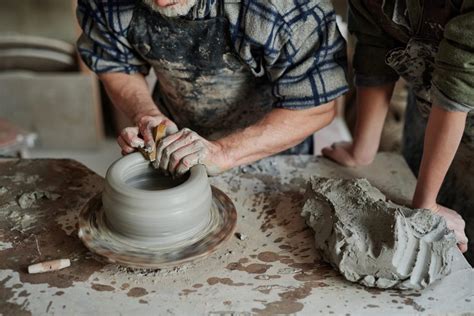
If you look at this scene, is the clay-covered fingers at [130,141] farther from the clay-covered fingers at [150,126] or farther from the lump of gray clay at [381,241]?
the lump of gray clay at [381,241]

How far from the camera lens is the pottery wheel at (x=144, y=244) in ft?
4.55

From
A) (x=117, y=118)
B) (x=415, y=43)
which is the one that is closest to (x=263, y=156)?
(x=415, y=43)

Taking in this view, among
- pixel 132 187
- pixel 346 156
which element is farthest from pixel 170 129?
pixel 346 156

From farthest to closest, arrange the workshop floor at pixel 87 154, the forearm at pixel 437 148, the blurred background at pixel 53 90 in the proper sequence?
the workshop floor at pixel 87 154 → the blurred background at pixel 53 90 → the forearm at pixel 437 148

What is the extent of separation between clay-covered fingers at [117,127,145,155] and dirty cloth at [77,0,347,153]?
284 mm

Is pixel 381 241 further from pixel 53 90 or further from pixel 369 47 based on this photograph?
pixel 53 90

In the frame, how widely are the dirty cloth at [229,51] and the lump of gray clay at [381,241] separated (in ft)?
1.19

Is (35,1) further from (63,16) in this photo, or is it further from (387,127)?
(387,127)

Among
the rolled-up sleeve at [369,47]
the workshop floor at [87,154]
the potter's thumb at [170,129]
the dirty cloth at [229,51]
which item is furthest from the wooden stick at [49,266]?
the workshop floor at [87,154]

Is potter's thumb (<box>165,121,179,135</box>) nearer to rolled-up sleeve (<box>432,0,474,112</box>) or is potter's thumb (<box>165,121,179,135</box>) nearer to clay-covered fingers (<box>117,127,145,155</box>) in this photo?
clay-covered fingers (<box>117,127,145,155</box>)

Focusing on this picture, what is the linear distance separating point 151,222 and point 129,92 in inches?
24.5

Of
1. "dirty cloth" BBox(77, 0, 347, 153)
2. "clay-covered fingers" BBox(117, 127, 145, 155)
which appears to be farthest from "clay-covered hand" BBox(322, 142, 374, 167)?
"clay-covered fingers" BBox(117, 127, 145, 155)

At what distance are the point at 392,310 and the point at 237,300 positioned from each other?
0.33 meters

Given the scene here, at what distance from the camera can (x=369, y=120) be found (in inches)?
74.4
